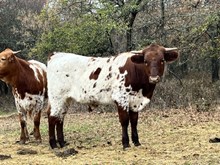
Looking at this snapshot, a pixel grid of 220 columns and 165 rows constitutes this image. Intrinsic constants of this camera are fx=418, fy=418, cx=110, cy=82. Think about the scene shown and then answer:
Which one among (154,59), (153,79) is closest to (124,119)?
(153,79)

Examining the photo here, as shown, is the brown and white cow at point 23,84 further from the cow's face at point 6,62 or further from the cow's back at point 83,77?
the cow's back at point 83,77

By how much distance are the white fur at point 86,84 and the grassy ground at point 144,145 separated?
0.96 meters

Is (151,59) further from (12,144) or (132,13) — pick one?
(132,13)

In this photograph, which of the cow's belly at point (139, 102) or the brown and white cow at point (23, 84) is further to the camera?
the brown and white cow at point (23, 84)

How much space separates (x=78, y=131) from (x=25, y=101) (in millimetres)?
2466

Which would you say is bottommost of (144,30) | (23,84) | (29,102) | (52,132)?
(52,132)

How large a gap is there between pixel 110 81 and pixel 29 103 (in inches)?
114

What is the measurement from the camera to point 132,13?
19641 mm

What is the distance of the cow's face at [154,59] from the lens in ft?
25.7

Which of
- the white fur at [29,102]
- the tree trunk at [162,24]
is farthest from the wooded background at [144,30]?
the white fur at [29,102]

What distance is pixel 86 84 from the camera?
882 cm

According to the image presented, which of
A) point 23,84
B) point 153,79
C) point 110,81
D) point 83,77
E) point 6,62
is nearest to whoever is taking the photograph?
point 153,79

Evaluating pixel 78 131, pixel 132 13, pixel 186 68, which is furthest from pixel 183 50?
pixel 186 68

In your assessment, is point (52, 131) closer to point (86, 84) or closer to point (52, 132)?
point (52, 132)
